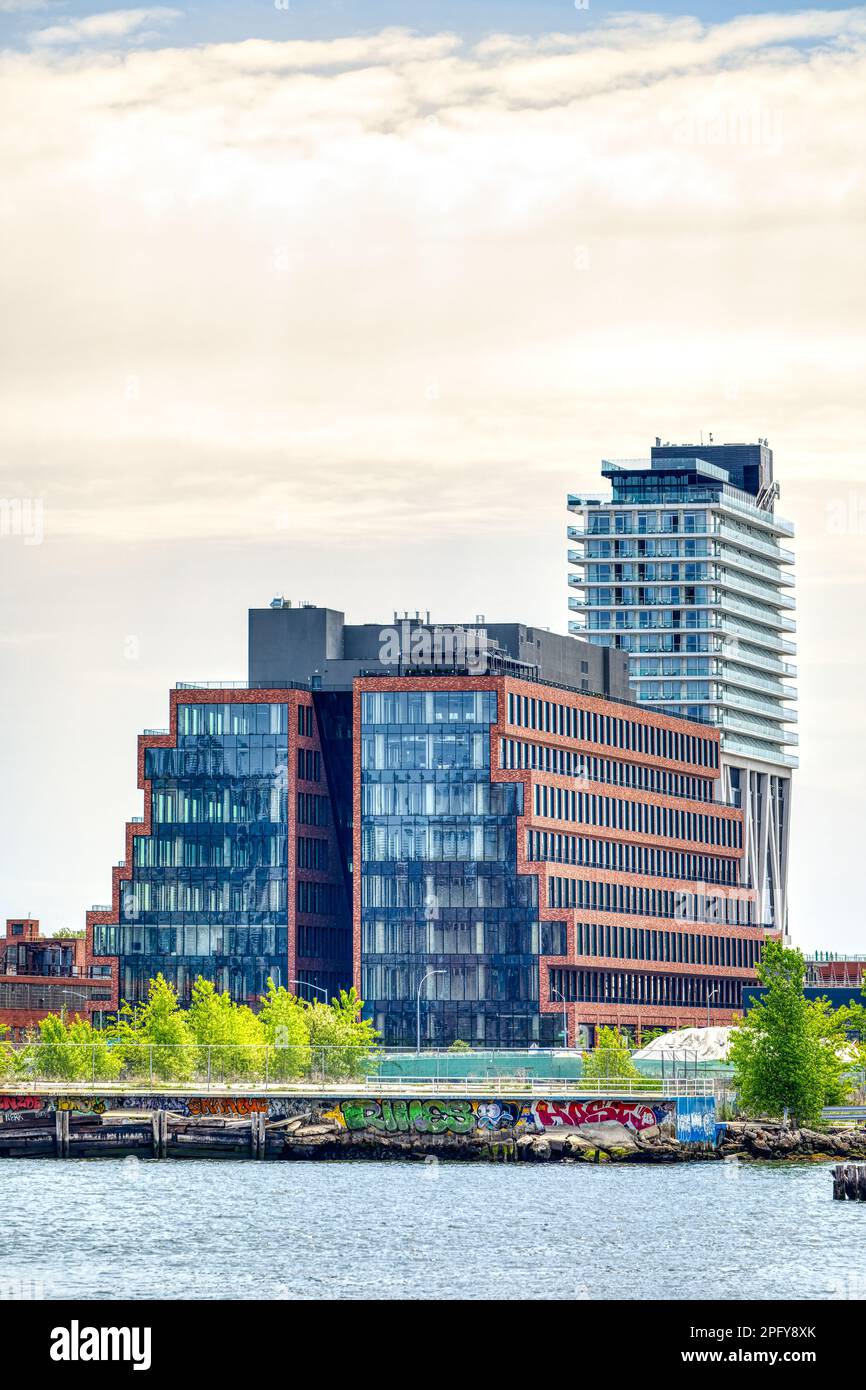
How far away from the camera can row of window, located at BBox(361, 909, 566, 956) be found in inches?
7160

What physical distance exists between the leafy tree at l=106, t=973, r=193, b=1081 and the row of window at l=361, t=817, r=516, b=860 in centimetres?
2078

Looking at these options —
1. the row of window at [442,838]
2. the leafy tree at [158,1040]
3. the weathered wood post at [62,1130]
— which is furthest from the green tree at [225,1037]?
the row of window at [442,838]

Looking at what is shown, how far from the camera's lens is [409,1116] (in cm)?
12619

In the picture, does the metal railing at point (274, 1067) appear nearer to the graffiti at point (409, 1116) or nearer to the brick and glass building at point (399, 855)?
the graffiti at point (409, 1116)

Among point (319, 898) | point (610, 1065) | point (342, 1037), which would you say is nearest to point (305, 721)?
point (319, 898)

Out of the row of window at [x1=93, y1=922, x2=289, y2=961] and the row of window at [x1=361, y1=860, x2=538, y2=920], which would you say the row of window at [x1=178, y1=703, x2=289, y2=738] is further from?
the row of window at [x1=361, y1=860, x2=538, y2=920]

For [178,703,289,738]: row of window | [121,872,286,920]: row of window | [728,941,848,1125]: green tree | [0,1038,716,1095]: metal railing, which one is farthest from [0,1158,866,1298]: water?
[178,703,289,738]: row of window

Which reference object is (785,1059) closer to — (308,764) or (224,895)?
(224,895)

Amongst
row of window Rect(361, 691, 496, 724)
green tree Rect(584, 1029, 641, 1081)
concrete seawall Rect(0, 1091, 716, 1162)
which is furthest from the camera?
row of window Rect(361, 691, 496, 724)

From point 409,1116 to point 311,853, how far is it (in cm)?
6828

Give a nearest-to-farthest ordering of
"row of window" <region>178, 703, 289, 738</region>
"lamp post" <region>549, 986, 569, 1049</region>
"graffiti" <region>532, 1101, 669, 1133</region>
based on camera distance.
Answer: "graffiti" <region>532, 1101, 669, 1133</region>, "lamp post" <region>549, 986, 569, 1049</region>, "row of window" <region>178, 703, 289, 738</region>

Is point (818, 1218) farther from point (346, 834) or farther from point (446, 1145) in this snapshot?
point (346, 834)

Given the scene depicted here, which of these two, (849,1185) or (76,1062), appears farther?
(76,1062)

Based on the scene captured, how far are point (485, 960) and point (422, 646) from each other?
28.8 metres
